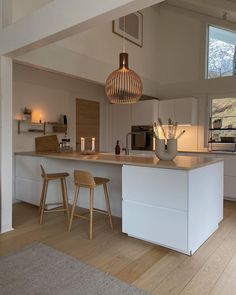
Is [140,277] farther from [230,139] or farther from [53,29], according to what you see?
[230,139]

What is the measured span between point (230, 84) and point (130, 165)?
3.61 metres

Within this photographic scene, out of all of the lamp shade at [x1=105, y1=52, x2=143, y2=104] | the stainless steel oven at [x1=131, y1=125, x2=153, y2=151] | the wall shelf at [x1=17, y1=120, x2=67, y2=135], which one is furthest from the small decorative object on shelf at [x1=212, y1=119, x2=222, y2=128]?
the wall shelf at [x1=17, y1=120, x2=67, y2=135]

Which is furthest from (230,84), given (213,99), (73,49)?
(73,49)

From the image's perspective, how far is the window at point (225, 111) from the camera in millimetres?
5230

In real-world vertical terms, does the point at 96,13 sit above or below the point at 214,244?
above

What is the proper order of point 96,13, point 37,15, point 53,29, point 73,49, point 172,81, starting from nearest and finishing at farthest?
point 96,13 → point 53,29 → point 37,15 → point 73,49 → point 172,81

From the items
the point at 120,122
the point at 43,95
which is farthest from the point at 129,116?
the point at 43,95

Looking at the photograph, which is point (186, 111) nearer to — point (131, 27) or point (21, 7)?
point (131, 27)

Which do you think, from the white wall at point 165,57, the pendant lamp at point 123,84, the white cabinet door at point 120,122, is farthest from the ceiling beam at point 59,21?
the white cabinet door at point 120,122

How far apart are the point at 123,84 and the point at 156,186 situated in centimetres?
153

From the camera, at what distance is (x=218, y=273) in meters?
2.21

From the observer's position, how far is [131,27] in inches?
216

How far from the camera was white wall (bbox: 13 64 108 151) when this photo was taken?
14.5 ft

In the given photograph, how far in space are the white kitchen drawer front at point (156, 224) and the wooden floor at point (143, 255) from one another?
0.34 feet
